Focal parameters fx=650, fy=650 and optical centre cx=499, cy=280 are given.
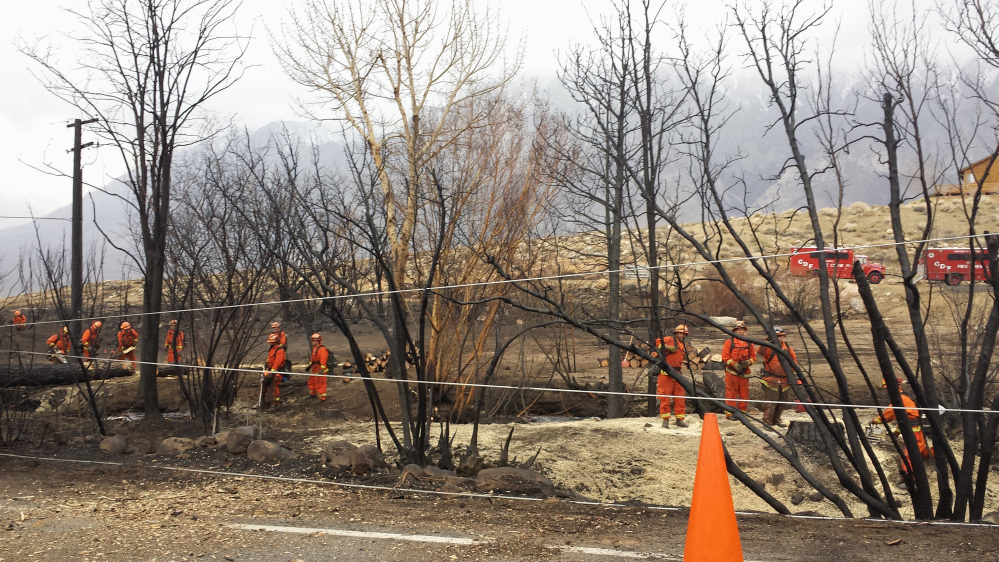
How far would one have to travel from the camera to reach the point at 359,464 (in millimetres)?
6184

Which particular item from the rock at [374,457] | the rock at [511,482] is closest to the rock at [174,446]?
the rock at [374,457]

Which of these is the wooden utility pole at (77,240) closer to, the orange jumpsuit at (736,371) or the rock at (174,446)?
the rock at (174,446)

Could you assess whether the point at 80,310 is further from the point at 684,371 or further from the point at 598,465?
the point at 684,371

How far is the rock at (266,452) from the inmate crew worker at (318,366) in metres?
4.97

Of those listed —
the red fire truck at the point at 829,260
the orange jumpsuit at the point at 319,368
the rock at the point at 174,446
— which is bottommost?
the rock at the point at 174,446

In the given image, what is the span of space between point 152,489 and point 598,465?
195 inches

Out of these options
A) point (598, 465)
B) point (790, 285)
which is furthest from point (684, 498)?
point (790, 285)

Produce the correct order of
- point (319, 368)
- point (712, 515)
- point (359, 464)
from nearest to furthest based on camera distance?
1. point (712, 515)
2. point (359, 464)
3. point (319, 368)

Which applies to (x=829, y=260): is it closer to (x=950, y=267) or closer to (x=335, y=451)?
(x=950, y=267)

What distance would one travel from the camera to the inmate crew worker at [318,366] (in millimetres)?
11664

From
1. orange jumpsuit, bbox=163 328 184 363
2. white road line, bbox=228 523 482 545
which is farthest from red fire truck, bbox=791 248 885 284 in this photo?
orange jumpsuit, bbox=163 328 184 363

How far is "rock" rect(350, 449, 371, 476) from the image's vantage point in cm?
617

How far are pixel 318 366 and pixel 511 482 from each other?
7.24 m

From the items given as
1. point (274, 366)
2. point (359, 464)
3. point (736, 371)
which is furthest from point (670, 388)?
point (274, 366)
